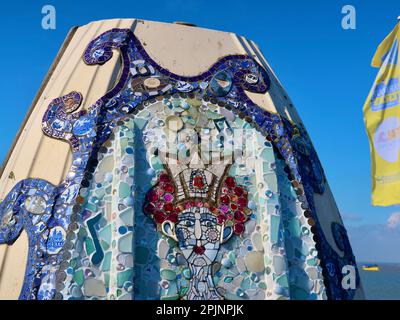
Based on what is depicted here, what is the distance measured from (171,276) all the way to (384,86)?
4.09m

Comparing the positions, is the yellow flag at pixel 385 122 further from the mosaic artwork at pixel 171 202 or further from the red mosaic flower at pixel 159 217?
the red mosaic flower at pixel 159 217

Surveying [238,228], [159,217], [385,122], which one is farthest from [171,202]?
[385,122]

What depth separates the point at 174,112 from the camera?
8867 mm

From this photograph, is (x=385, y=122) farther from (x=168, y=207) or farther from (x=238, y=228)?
(x=168, y=207)

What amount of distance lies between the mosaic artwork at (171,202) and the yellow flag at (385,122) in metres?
1.26

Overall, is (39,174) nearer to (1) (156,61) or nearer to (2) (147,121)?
(2) (147,121)

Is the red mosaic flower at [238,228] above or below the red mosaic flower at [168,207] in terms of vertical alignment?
below

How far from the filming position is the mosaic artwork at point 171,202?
7.75 meters

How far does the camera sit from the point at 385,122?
823 centimetres

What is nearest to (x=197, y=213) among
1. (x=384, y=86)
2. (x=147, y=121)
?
(x=147, y=121)

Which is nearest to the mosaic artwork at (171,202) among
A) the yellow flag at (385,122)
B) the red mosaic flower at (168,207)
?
the red mosaic flower at (168,207)

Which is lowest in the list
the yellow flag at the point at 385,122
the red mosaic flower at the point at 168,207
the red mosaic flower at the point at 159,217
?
the red mosaic flower at the point at 159,217

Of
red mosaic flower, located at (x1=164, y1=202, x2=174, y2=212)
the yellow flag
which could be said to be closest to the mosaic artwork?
red mosaic flower, located at (x1=164, y1=202, x2=174, y2=212)

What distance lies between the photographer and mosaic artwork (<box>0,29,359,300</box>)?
7.75 metres
